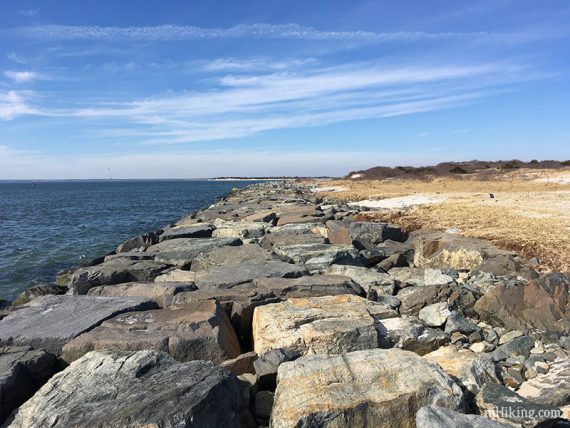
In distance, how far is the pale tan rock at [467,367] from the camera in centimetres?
333

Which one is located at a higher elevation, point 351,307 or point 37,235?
point 351,307

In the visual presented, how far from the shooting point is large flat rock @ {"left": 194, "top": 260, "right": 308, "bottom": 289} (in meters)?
5.52

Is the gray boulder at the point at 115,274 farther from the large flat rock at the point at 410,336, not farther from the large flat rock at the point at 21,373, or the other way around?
the large flat rock at the point at 410,336

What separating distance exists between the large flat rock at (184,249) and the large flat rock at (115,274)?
1.50 feet

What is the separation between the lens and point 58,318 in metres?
4.36

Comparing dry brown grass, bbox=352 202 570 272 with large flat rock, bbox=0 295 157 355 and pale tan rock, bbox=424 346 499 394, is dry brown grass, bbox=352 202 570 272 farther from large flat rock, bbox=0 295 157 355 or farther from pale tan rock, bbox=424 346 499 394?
large flat rock, bbox=0 295 157 355

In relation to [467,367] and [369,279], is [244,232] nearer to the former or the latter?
[369,279]

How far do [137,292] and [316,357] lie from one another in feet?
9.76

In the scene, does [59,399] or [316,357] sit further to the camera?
[316,357]

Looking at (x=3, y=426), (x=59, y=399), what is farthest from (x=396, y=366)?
(x=3, y=426)

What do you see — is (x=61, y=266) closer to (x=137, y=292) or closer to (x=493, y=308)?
(x=137, y=292)

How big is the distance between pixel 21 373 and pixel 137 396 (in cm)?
114

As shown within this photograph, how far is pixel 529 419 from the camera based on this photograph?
8.85 ft

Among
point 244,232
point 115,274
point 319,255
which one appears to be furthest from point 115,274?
point 244,232
